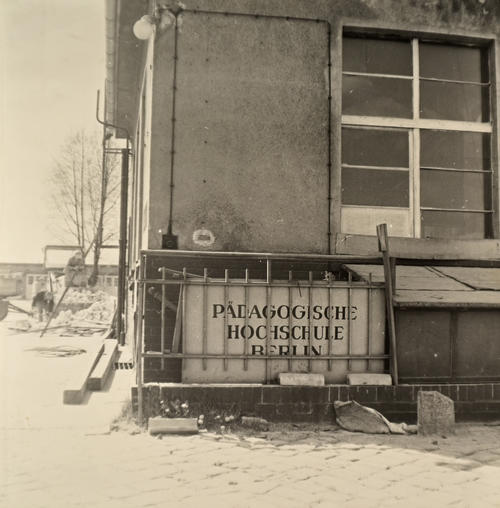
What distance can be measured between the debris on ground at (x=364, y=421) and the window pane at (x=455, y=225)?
8.28 ft

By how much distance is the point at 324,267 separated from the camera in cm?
689

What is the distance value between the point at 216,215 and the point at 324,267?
51.9 inches

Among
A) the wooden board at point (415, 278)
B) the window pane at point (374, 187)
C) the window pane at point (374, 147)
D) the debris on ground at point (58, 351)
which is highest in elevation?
the window pane at point (374, 147)

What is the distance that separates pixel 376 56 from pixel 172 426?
4.96 m

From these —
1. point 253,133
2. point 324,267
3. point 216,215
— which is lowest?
point 324,267

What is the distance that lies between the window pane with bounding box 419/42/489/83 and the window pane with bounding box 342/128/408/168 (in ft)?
2.98

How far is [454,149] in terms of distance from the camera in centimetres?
788

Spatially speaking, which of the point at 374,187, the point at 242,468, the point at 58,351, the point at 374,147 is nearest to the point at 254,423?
the point at 242,468

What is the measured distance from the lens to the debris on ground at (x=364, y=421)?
5.81m

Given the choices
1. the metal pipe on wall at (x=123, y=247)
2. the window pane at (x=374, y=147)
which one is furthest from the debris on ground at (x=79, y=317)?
the window pane at (x=374, y=147)

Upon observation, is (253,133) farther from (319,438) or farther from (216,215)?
(319,438)

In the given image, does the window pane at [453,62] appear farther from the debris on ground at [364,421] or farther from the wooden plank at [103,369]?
the wooden plank at [103,369]

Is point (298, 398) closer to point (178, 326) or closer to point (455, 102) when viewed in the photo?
point (178, 326)

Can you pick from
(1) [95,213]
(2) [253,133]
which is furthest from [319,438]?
(1) [95,213]
